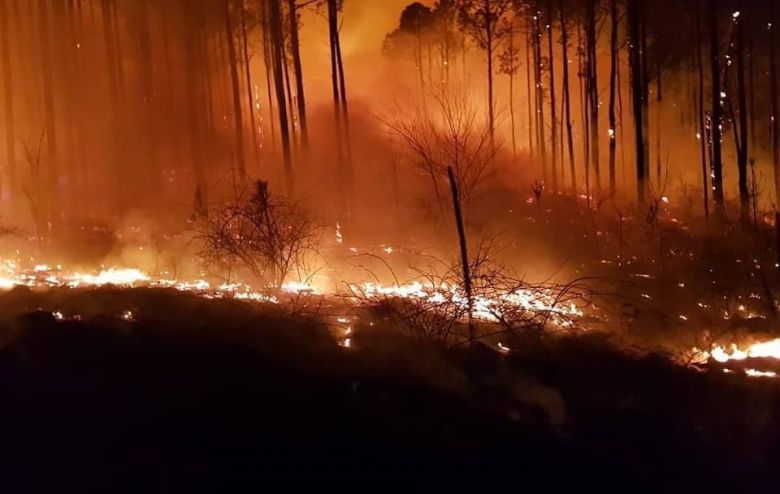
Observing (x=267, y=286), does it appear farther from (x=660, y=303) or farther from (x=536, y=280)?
(x=660, y=303)

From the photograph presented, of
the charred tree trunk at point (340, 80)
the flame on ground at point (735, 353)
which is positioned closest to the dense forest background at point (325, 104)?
the charred tree trunk at point (340, 80)

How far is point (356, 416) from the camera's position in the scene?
5.92m

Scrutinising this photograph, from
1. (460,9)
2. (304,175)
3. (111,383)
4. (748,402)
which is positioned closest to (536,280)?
(748,402)

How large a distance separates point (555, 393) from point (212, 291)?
6.63 metres

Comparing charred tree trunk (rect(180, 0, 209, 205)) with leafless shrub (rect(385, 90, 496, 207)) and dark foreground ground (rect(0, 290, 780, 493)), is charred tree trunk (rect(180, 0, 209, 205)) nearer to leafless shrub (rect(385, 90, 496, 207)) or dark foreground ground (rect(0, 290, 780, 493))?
leafless shrub (rect(385, 90, 496, 207))

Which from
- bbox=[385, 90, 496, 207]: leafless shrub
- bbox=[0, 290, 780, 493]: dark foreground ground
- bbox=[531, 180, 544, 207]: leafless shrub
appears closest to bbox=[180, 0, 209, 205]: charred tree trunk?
bbox=[531, 180, 544, 207]: leafless shrub

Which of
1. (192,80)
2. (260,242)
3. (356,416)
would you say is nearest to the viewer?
(356,416)

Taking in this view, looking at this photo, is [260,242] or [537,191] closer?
[260,242]

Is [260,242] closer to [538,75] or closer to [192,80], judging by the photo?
[192,80]

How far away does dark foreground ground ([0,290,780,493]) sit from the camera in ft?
16.5

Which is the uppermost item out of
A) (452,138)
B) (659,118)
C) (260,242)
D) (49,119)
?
(49,119)

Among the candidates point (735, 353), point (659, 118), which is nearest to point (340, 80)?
point (735, 353)

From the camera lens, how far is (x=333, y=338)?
8.06 m

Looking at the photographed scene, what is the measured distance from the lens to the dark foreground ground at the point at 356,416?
198 inches
